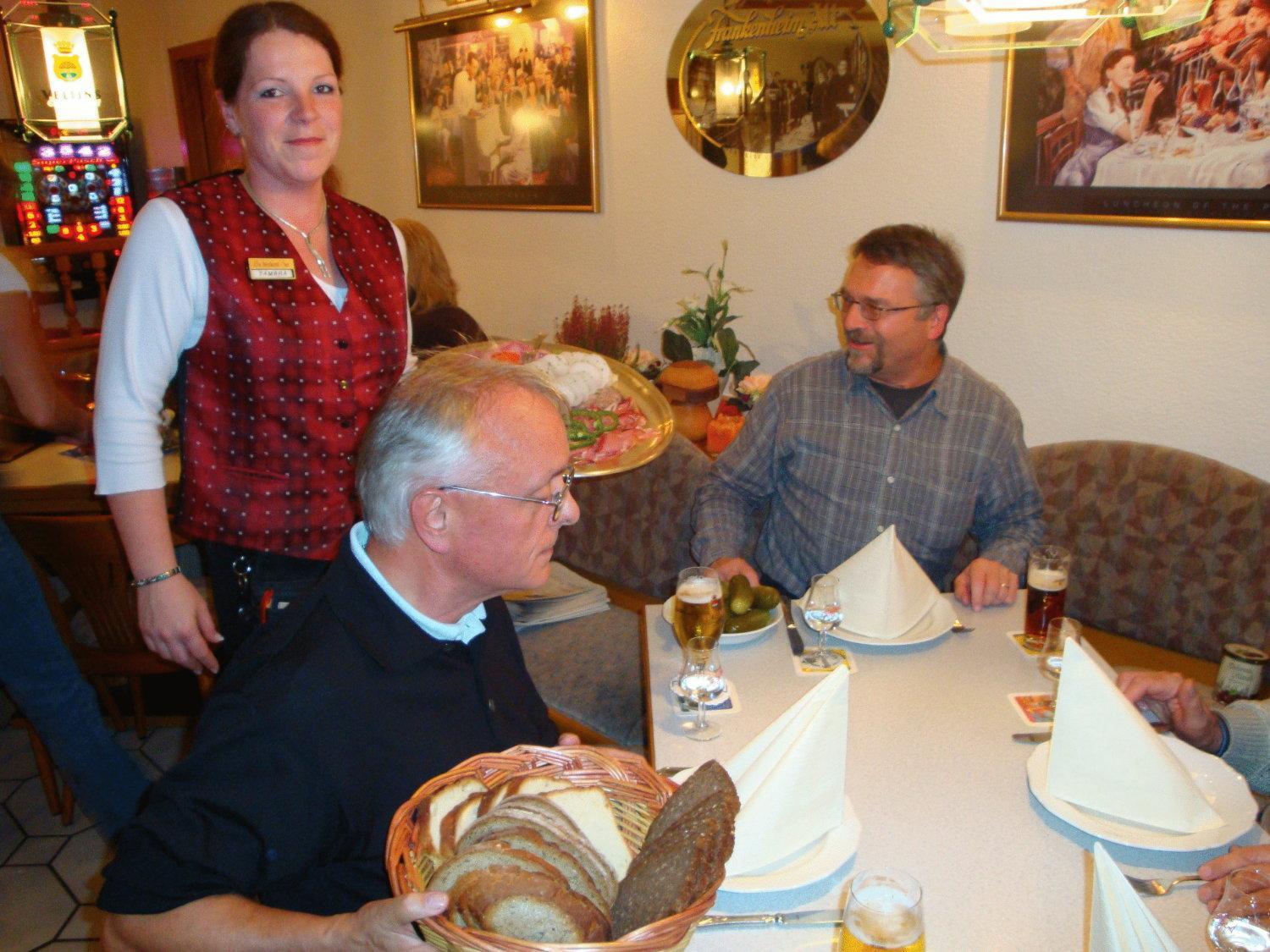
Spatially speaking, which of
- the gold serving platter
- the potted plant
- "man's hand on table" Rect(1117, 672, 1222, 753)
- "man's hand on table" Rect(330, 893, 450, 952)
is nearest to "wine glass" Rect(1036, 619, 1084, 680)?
"man's hand on table" Rect(1117, 672, 1222, 753)

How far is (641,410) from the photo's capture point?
2.43 meters

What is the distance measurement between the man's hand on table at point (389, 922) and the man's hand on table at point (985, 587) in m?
1.45

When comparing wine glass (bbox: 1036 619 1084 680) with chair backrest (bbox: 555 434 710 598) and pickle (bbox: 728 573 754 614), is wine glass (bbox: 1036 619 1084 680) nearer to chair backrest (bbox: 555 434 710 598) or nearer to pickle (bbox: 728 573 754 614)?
pickle (bbox: 728 573 754 614)

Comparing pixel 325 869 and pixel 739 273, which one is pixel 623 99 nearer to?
pixel 739 273

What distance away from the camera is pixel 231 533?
1.75m

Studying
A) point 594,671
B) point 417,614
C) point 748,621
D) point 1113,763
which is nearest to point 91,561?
point 594,671

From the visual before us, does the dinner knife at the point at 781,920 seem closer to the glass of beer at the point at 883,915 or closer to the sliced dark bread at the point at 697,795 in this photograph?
the glass of beer at the point at 883,915

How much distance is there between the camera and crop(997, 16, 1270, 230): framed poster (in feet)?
8.04

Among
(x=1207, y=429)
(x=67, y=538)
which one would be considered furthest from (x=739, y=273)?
(x=67, y=538)

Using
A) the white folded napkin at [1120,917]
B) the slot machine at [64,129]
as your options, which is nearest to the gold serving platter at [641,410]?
the white folded napkin at [1120,917]

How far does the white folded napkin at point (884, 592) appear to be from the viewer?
1.85 meters

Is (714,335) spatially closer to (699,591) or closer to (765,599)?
(765,599)

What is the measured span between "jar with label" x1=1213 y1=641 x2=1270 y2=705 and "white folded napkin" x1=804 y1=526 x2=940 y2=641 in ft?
2.00

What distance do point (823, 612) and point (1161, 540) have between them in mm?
1291
